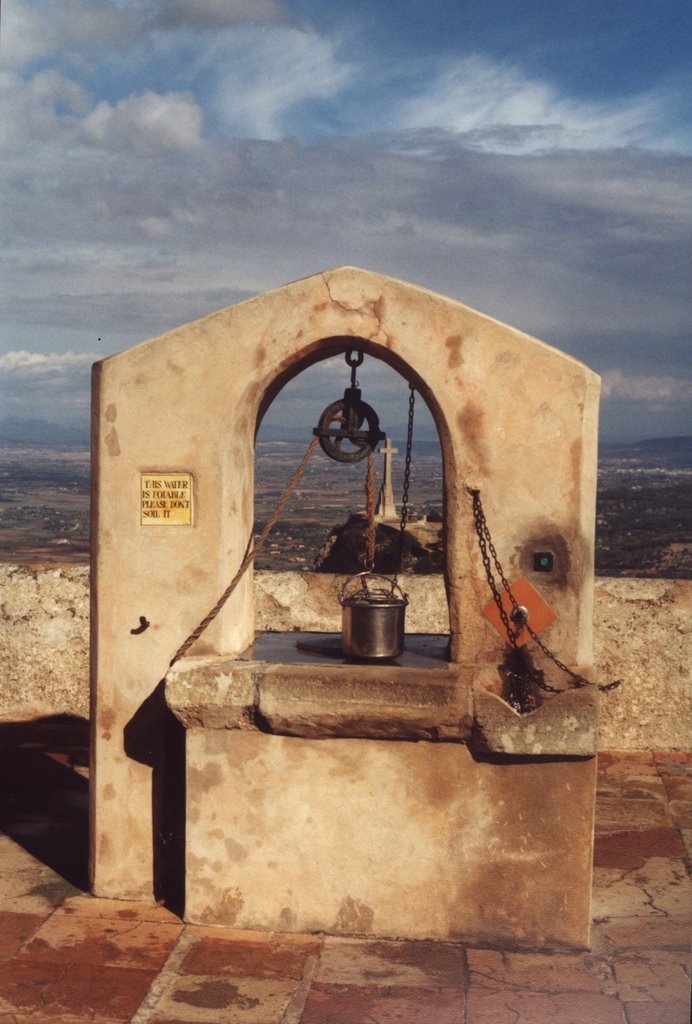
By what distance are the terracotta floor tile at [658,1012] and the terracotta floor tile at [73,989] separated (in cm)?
189

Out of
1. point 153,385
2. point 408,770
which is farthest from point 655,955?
point 153,385

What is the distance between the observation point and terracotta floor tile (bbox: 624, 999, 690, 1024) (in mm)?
3916

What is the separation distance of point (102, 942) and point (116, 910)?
0.34m

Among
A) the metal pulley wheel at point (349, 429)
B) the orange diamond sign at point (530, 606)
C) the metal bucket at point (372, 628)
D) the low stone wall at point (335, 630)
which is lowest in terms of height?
the low stone wall at point (335, 630)

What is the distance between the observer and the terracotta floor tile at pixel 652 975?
4.14 meters

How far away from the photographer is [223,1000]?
402 centimetres

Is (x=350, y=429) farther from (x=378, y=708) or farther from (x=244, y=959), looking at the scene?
(x=244, y=959)

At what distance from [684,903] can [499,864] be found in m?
1.17

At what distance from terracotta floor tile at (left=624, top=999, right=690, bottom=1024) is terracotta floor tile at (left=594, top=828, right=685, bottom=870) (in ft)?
4.74

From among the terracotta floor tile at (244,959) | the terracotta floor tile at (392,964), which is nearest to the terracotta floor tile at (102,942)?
the terracotta floor tile at (244,959)

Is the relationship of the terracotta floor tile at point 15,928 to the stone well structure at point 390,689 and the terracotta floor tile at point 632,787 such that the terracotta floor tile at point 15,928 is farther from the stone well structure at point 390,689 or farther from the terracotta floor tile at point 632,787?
the terracotta floor tile at point 632,787

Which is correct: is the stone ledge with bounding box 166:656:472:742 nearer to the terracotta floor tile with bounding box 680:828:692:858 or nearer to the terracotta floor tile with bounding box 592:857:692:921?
the terracotta floor tile with bounding box 592:857:692:921

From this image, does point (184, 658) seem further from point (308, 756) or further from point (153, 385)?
point (153, 385)

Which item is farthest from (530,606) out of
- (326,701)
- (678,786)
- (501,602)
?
(678,786)
